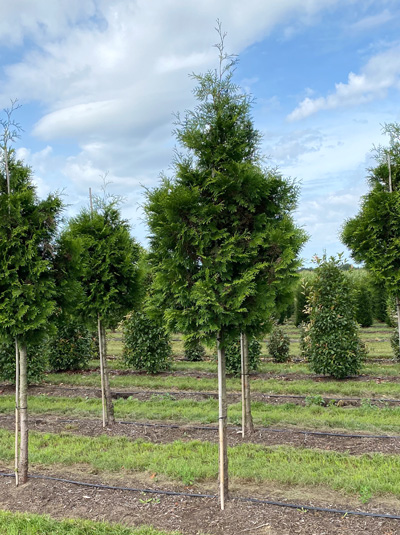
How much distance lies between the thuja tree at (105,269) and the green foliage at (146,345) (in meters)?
6.14

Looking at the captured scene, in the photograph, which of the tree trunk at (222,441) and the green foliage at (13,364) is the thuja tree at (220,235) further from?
the green foliage at (13,364)

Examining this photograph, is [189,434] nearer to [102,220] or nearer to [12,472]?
[12,472]

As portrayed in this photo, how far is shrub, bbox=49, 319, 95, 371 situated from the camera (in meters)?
16.2

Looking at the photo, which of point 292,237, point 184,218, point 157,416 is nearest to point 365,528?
point 292,237

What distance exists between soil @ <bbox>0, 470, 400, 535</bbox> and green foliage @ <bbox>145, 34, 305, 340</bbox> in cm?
195

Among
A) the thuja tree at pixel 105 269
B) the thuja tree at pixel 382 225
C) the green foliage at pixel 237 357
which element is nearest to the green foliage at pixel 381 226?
the thuja tree at pixel 382 225

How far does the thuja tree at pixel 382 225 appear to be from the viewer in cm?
1070

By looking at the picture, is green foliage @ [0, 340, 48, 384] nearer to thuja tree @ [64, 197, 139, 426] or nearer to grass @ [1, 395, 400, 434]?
grass @ [1, 395, 400, 434]

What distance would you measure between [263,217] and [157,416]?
581 centimetres

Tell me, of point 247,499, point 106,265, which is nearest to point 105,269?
point 106,265

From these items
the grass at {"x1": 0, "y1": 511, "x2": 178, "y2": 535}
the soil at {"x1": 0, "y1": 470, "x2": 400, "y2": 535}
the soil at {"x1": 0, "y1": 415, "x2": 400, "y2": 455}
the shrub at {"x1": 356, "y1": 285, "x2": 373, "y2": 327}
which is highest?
the shrub at {"x1": 356, "y1": 285, "x2": 373, "y2": 327}

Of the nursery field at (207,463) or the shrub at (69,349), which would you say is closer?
the nursery field at (207,463)

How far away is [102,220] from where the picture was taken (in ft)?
29.8

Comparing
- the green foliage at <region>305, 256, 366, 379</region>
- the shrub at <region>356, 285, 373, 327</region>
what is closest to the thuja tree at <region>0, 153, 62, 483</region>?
→ the green foliage at <region>305, 256, 366, 379</region>
